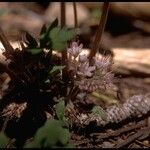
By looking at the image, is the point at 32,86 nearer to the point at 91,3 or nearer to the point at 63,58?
the point at 63,58

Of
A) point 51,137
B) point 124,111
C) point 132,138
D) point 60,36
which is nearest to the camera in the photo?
point 51,137

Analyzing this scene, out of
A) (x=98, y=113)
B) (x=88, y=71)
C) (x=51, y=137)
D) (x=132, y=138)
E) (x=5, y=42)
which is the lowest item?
(x=51, y=137)

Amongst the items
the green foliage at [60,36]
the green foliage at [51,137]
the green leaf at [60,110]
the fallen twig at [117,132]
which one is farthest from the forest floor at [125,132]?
the green foliage at [60,36]

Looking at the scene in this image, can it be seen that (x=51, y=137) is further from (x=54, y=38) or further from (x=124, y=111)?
(x=124, y=111)

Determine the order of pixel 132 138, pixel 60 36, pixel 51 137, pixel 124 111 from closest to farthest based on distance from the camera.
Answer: pixel 51 137 < pixel 60 36 < pixel 132 138 < pixel 124 111

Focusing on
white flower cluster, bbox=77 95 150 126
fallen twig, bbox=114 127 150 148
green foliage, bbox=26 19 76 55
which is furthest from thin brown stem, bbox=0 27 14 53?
fallen twig, bbox=114 127 150 148

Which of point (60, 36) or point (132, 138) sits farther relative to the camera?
point (132, 138)

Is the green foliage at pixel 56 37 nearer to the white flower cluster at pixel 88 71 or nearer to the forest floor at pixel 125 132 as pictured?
the white flower cluster at pixel 88 71

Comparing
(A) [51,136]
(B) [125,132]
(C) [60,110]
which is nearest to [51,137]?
(A) [51,136]

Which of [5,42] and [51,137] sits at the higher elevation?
[5,42]
